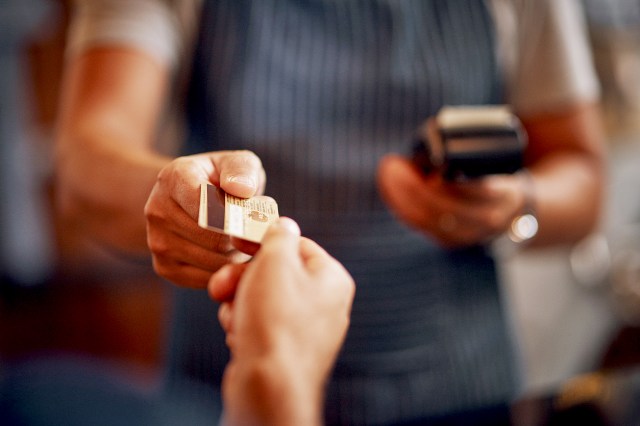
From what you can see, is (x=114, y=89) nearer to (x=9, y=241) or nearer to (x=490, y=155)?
(x=490, y=155)

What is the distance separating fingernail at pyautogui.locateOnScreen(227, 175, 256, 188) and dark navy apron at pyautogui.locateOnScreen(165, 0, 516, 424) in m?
0.31

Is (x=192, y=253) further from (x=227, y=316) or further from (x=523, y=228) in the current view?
(x=523, y=228)

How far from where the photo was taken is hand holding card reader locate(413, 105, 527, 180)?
0.45 metres

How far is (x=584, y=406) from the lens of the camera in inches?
17.1

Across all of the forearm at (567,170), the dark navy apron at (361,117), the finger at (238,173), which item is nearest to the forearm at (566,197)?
the forearm at (567,170)

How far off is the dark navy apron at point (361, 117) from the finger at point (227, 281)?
325mm

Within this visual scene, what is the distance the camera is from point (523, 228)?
2.06 feet

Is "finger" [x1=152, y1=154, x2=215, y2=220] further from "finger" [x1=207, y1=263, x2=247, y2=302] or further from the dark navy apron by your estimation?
the dark navy apron

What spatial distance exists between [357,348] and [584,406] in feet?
0.75

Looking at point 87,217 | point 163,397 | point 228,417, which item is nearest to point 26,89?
point 87,217

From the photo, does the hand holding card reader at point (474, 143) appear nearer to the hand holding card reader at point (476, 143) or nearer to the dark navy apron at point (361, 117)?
the hand holding card reader at point (476, 143)

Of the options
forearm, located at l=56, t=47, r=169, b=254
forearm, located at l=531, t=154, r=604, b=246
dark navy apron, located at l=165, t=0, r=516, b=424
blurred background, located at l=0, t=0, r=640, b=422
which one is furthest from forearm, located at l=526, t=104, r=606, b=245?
forearm, located at l=56, t=47, r=169, b=254

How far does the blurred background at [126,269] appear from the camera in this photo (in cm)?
121

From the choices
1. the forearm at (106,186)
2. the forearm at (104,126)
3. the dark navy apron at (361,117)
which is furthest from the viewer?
the dark navy apron at (361,117)
